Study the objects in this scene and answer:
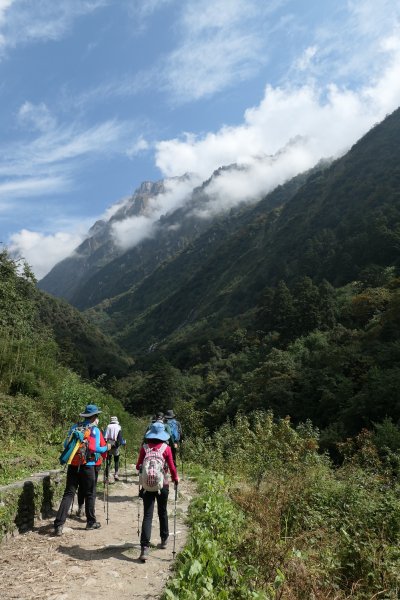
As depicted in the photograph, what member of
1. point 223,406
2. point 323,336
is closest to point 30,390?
point 223,406

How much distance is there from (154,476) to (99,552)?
1325 millimetres

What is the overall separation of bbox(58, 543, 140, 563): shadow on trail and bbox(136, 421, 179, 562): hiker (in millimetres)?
366

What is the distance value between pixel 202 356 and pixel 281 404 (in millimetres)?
44588

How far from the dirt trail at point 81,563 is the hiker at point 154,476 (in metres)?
0.34

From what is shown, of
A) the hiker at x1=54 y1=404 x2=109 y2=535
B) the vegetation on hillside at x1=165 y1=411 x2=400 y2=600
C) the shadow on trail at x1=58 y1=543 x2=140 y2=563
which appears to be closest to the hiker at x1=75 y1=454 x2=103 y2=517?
the hiker at x1=54 y1=404 x2=109 y2=535

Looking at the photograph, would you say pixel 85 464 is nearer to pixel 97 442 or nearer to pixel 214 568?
pixel 97 442

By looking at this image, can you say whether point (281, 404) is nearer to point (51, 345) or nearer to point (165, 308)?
point (51, 345)

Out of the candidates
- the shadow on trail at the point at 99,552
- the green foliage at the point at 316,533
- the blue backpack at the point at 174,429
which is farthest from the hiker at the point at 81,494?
the blue backpack at the point at 174,429

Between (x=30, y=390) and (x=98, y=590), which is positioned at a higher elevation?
(x=30, y=390)

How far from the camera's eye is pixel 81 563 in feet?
17.7

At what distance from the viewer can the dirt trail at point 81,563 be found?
4.66 metres

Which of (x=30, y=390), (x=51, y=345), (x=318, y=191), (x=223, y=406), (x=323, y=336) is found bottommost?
(x=223, y=406)

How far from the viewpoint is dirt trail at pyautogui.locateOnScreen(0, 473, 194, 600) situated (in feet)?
15.3

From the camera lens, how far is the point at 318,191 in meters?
117
